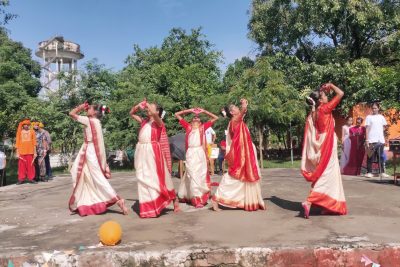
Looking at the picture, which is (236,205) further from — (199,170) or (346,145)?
(346,145)

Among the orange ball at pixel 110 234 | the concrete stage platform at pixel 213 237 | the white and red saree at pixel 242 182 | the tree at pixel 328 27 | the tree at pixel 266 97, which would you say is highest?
the tree at pixel 328 27

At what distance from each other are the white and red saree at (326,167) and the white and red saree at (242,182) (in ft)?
2.96

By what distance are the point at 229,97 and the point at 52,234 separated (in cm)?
1298

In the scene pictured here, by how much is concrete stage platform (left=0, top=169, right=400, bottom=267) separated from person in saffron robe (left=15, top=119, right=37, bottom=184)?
14.7 ft

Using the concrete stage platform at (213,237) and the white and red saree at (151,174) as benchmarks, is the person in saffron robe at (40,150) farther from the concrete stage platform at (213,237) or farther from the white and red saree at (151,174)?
Result: the white and red saree at (151,174)

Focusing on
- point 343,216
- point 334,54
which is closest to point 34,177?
point 343,216

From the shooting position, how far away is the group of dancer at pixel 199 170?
20.0 ft

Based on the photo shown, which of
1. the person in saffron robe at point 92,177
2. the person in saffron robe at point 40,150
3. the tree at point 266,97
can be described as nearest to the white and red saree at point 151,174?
the person in saffron robe at point 92,177

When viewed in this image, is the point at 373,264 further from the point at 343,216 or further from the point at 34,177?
the point at 34,177

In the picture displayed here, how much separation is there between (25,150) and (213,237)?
28.6ft

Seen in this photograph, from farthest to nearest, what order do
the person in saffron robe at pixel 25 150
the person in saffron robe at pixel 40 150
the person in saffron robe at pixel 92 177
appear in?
the person in saffron robe at pixel 40 150 < the person in saffron robe at pixel 25 150 < the person in saffron robe at pixel 92 177

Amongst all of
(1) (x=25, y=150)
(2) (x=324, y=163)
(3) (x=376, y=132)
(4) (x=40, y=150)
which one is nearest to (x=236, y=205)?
(2) (x=324, y=163)

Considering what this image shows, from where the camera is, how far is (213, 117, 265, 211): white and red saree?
669 cm

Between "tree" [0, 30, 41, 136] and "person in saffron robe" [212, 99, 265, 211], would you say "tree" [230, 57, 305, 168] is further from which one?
"tree" [0, 30, 41, 136]
